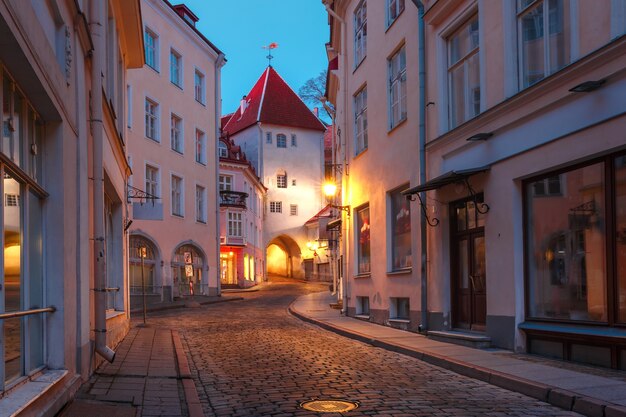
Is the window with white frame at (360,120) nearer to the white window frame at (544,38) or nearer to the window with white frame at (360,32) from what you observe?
the window with white frame at (360,32)

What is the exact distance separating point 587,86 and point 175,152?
2517cm

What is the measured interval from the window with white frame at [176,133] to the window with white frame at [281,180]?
27.5 meters

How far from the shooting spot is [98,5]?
29.5 feet

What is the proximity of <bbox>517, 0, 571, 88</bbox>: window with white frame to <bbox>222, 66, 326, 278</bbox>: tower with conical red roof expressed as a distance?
157 ft

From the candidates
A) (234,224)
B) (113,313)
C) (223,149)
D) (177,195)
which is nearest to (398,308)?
(113,313)

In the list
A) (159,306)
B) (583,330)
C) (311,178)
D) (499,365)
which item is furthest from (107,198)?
(311,178)

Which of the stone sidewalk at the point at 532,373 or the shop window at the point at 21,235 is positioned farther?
the stone sidewalk at the point at 532,373

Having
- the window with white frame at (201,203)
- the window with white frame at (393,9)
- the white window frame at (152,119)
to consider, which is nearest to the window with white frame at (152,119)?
the white window frame at (152,119)

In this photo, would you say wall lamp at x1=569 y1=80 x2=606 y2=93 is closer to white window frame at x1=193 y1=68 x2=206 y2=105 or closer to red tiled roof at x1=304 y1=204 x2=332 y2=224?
white window frame at x1=193 y1=68 x2=206 y2=105

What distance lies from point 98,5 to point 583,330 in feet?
25.7

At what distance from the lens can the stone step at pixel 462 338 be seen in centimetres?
1115

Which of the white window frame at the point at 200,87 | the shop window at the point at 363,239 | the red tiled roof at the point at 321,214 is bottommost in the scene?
the shop window at the point at 363,239

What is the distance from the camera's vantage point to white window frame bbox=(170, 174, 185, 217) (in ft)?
105

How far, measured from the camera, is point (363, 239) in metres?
19.0
